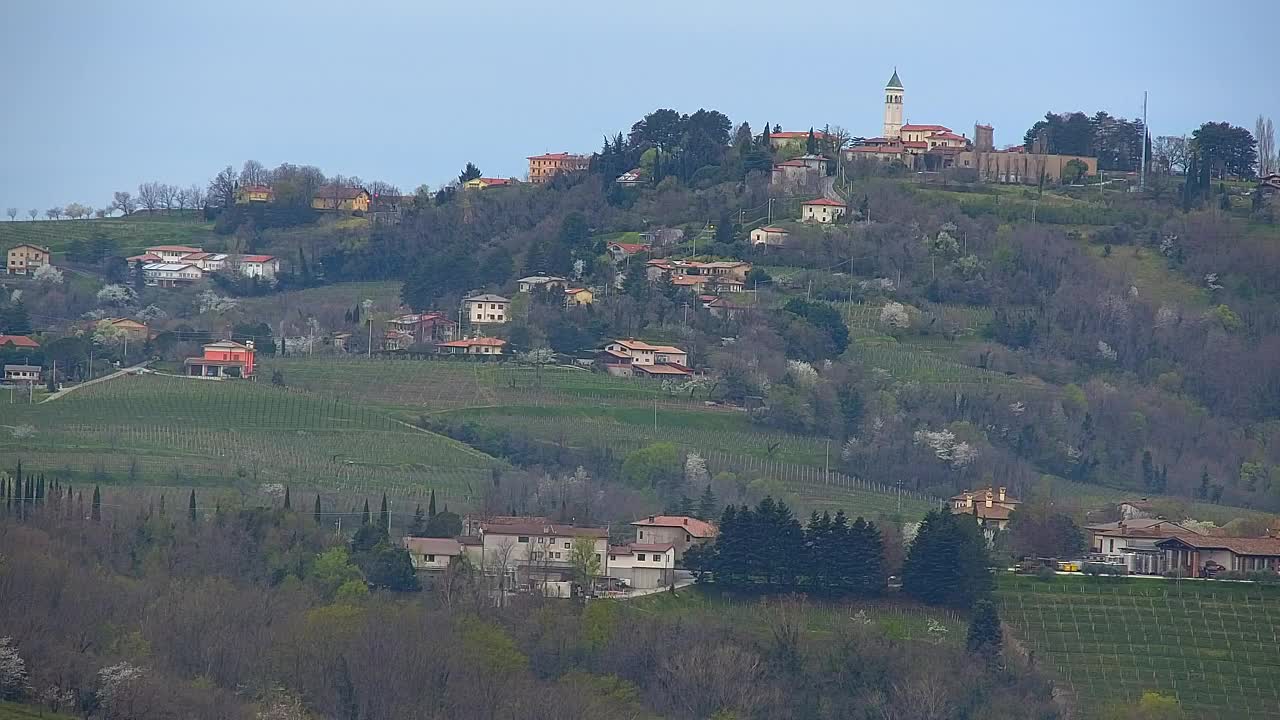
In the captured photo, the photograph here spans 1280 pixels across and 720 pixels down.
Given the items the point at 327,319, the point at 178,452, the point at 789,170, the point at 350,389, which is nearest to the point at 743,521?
the point at 178,452

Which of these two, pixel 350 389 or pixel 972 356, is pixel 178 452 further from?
pixel 972 356

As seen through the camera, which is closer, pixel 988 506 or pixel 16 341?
pixel 988 506

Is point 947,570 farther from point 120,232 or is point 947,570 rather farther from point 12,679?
point 120,232

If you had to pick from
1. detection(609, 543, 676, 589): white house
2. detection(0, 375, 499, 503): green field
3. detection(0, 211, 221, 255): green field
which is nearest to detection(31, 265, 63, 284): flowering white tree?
detection(0, 211, 221, 255): green field

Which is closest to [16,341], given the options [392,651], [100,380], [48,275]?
[100,380]

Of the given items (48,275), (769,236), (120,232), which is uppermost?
(769,236)

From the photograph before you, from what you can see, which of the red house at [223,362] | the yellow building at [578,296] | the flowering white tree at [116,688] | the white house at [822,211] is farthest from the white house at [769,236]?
the flowering white tree at [116,688]

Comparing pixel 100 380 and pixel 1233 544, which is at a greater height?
pixel 100 380
